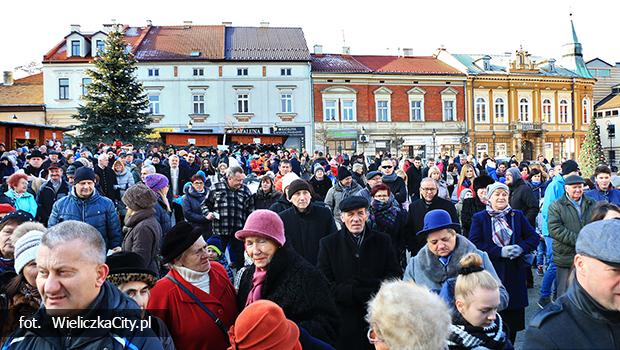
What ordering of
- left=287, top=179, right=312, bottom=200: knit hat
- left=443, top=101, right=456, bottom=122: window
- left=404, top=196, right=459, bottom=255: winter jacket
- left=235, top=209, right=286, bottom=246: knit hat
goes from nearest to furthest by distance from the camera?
left=235, top=209, right=286, bottom=246: knit hat, left=287, top=179, right=312, bottom=200: knit hat, left=404, top=196, right=459, bottom=255: winter jacket, left=443, top=101, right=456, bottom=122: window

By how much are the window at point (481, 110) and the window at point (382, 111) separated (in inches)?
358

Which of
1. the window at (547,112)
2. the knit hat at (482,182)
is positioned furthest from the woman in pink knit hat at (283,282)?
the window at (547,112)

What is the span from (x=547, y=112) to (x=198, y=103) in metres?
34.0

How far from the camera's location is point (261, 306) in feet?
8.93

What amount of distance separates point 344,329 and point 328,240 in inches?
31.5

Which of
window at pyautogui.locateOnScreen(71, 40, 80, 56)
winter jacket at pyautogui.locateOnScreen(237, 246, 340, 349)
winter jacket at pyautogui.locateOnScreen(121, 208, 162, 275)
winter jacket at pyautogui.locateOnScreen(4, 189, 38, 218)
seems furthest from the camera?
window at pyautogui.locateOnScreen(71, 40, 80, 56)

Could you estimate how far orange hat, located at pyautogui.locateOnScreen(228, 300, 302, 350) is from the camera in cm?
265

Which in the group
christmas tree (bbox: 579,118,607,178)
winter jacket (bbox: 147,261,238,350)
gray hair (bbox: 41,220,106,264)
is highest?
christmas tree (bbox: 579,118,607,178)

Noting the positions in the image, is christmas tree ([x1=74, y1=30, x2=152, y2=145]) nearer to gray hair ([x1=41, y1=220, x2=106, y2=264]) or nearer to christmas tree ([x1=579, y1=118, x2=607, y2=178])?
christmas tree ([x1=579, y1=118, x2=607, y2=178])

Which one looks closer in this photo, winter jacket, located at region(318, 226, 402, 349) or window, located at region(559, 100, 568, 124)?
winter jacket, located at region(318, 226, 402, 349)

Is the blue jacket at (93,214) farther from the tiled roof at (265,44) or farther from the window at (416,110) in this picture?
the window at (416,110)

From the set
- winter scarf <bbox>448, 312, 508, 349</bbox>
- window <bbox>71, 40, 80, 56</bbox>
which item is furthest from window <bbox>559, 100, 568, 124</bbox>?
winter scarf <bbox>448, 312, 508, 349</bbox>

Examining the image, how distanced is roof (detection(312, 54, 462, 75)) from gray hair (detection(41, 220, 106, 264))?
46.3 m

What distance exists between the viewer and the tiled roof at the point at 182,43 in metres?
45.7
